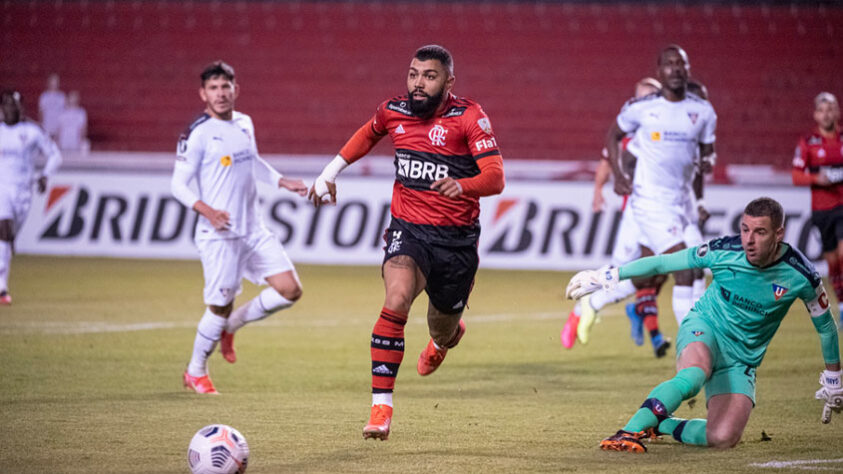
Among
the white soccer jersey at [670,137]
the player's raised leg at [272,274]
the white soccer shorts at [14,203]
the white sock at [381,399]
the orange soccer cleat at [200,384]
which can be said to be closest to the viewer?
the white sock at [381,399]

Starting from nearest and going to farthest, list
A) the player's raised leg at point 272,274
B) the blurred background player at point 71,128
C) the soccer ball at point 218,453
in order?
the soccer ball at point 218,453, the player's raised leg at point 272,274, the blurred background player at point 71,128

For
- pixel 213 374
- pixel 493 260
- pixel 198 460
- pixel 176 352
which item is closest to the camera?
pixel 198 460

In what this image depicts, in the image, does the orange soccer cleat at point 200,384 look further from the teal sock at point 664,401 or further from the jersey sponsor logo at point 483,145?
the teal sock at point 664,401

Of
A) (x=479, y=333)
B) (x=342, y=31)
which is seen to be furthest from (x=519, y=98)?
(x=479, y=333)

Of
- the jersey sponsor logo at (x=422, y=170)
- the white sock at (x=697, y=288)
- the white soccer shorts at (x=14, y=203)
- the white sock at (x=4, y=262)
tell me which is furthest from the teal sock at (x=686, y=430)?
the white soccer shorts at (x=14, y=203)

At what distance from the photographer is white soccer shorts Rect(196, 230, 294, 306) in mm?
9453

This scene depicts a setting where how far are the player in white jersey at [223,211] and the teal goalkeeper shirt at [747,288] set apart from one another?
11.0 feet

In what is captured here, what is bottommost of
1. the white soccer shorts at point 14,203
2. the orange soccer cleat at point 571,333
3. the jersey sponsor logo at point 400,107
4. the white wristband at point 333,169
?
the orange soccer cleat at point 571,333

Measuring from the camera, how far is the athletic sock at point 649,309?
1183cm

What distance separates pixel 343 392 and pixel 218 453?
10.9 feet

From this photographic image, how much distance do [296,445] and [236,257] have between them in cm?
263

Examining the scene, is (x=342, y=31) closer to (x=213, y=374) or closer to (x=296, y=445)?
(x=213, y=374)

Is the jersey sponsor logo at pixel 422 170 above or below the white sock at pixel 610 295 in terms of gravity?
above

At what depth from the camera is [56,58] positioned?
27.8m
